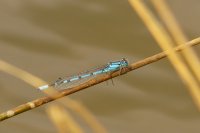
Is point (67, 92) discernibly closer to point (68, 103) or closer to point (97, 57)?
point (68, 103)

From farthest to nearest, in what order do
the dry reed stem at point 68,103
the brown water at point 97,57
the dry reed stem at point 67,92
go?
1. the brown water at point 97,57
2. the dry reed stem at point 67,92
3. the dry reed stem at point 68,103

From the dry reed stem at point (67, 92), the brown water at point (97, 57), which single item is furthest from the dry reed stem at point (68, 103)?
the brown water at point (97, 57)

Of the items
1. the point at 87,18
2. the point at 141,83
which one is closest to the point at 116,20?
the point at 87,18

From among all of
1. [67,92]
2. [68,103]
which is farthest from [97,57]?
[68,103]

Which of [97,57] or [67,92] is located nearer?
[67,92]

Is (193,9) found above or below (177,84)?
above

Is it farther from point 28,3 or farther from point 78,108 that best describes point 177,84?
point 78,108

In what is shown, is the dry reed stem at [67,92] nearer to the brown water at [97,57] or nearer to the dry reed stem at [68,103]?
the dry reed stem at [68,103]

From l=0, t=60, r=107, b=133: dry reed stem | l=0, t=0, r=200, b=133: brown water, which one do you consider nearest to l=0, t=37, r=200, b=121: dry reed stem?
l=0, t=60, r=107, b=133: dry reed stem
